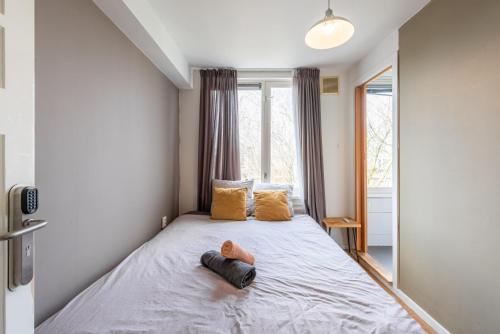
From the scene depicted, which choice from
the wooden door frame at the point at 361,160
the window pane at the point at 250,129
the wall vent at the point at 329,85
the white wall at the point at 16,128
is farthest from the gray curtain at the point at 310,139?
the white wall at the point at 16,128

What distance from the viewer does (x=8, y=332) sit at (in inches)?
23.2

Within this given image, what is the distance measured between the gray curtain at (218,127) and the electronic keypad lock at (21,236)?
7.39 ft

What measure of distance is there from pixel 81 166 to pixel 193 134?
71.6 inches

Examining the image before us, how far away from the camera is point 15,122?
2.01 feet

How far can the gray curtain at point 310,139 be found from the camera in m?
2.87

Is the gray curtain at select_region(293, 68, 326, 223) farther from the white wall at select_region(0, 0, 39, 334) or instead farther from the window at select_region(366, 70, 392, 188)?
the white wall at select_region(0, 0, 39, 334)

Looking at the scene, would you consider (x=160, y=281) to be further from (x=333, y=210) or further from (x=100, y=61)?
(x=333, y=210)

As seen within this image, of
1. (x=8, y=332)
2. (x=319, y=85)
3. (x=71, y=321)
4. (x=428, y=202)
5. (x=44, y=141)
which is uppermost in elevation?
(x=319, y=85)

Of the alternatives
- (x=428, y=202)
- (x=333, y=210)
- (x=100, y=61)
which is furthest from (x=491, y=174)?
(x=100, y=61)

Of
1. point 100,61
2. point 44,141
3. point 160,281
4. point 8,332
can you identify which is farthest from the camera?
point 100,61

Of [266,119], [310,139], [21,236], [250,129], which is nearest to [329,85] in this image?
[310,139]

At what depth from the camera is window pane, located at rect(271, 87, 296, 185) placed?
10.0 ft

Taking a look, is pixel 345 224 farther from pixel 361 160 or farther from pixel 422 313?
pixel 422 313

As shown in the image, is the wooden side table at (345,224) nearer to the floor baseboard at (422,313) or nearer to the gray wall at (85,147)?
the floor baseboard at (422,313)
